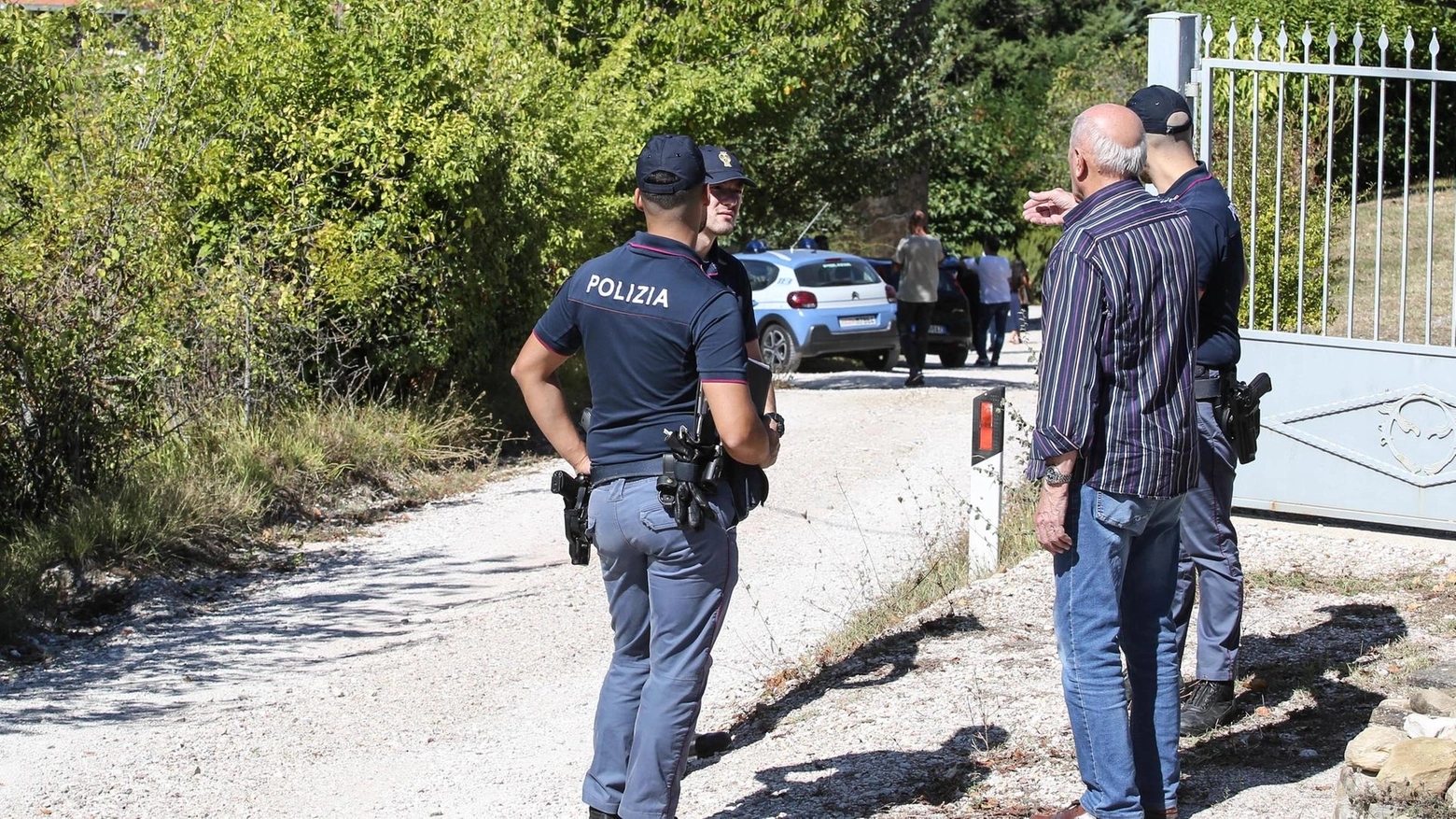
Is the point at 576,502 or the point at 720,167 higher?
the point at 720,167

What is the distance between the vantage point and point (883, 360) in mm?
20297

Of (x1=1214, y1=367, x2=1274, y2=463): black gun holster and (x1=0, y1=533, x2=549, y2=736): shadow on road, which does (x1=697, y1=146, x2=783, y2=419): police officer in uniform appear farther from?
(x1=0, y1=533, x2=549, y2=736): shadow on road

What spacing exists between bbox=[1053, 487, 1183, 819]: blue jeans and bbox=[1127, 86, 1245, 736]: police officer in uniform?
484 millimetres

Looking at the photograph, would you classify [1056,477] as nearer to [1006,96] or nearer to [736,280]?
[736,280]

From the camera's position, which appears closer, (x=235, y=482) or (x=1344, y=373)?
(x=1344, y=373)

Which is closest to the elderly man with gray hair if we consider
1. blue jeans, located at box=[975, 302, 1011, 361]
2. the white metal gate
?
the white metal gate

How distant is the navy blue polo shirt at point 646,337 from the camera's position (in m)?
3.88

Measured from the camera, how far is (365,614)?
24.0 feet

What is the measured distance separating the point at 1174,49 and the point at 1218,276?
354 centimetres

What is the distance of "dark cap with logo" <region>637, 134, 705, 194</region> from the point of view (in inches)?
154

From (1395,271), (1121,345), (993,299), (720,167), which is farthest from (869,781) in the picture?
(993,299)

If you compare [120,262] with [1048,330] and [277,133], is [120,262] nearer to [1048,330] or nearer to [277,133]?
[277,133]

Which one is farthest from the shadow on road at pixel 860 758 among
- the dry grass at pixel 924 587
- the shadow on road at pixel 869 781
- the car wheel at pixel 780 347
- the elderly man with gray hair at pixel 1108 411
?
the car wheel at pixel 780 347

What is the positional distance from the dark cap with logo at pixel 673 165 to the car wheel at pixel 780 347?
14496mm
